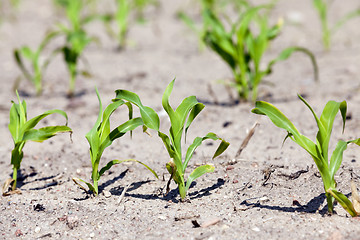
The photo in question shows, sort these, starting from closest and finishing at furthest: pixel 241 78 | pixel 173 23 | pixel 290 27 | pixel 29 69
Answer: pixel 241 78
pixel 29 69
pixel 290 27
pixel 173 23

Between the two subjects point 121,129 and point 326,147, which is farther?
point 121,129

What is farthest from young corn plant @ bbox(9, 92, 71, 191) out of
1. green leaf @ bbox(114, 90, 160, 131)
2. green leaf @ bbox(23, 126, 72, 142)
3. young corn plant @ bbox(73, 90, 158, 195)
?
green leaf @ bbox(114, 90, 160, 131)

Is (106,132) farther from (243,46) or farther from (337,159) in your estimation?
(243,46)

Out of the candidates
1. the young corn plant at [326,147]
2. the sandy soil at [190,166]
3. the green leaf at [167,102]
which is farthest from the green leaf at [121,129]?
the young corn plant at [326,147]

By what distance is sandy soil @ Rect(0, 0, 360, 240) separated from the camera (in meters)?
1.97

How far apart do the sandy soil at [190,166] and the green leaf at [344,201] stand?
4 centimetres

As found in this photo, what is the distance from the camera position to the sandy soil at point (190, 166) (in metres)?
1.97

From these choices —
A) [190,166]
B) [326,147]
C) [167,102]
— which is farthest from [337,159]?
[190,166]

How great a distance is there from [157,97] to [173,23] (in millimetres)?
2626

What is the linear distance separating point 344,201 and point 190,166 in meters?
0.88

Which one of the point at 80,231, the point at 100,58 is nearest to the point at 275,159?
the point at 80,231

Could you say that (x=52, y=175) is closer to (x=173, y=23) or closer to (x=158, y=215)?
(x=158, y=215)

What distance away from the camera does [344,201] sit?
6.14 ft

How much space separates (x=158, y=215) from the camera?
2.05 metres
